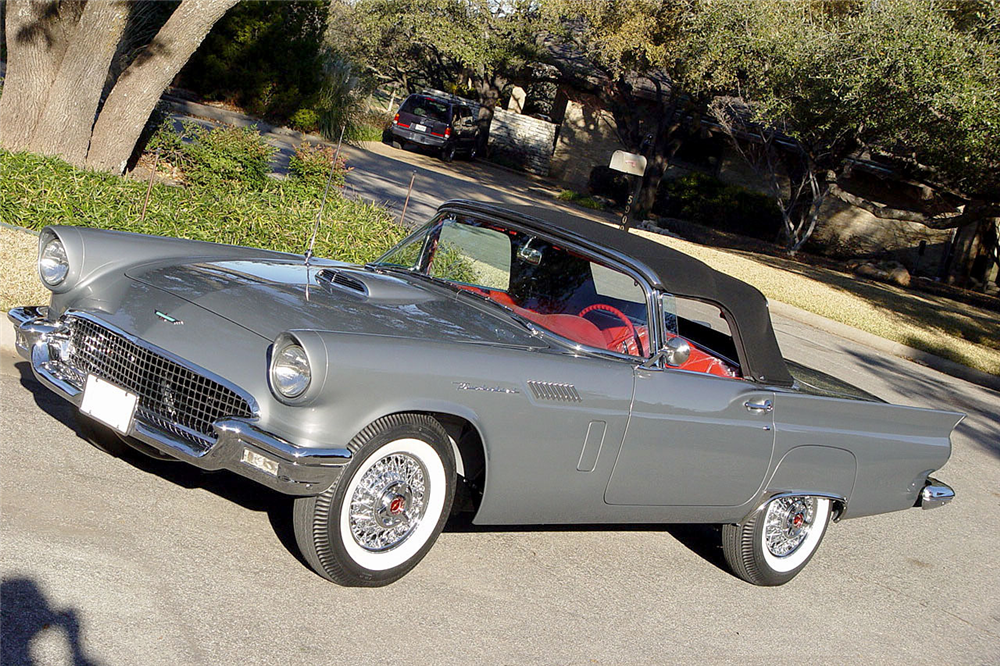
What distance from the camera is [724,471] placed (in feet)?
15.4

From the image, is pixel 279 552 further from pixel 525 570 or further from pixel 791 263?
pixel 791 263

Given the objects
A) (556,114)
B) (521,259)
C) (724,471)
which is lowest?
(724,471)

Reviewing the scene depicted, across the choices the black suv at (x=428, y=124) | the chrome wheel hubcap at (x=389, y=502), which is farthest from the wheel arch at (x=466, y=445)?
the black suv at (x=428, y=124)

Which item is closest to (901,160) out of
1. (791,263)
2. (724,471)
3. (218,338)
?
(791,263)

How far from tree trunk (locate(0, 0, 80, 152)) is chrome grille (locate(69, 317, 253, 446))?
5.87m

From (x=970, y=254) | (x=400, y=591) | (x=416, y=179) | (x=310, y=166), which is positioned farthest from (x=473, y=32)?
(x=400, y=591)

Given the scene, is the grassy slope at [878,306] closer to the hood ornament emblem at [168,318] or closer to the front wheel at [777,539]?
the front wheel at [777,539]

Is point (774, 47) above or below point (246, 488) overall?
above

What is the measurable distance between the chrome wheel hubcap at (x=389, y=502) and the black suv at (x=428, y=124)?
88.0 feet

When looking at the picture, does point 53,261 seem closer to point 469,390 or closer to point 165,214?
point 469,390

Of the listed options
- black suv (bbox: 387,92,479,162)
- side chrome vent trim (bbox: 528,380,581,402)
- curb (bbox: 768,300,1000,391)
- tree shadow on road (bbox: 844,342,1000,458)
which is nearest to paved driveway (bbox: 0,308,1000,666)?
side chrome vent trim (bbox: 528,380,581,402)

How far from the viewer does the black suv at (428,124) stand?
29719 millimetres

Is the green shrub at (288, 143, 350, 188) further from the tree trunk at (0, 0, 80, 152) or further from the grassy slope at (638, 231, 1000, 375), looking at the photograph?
the grassy slope at (638, 231, 1000, 375)

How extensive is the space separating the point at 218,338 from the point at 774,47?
21466 millimetres
